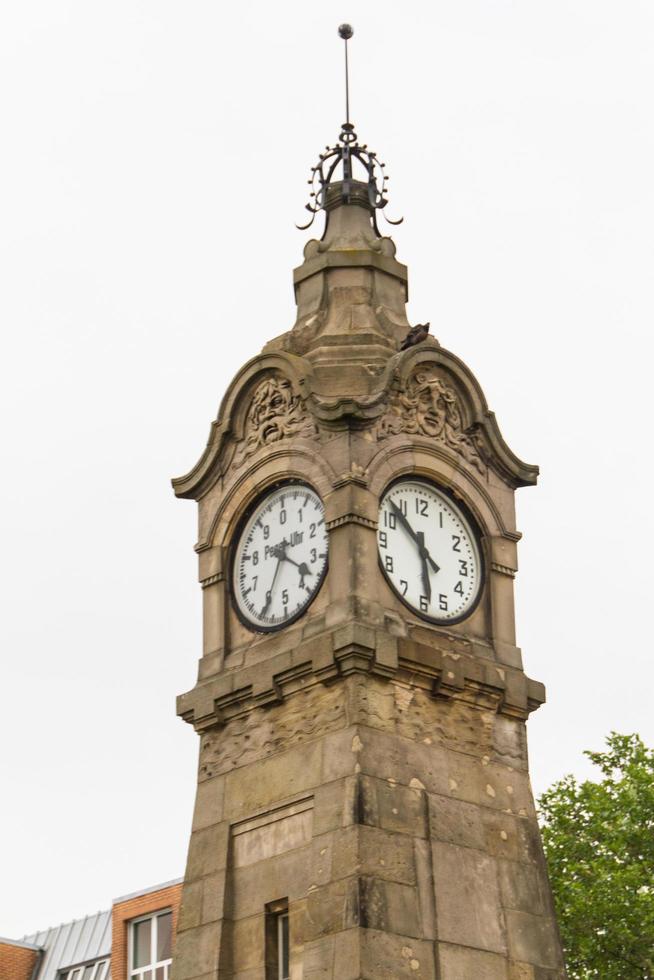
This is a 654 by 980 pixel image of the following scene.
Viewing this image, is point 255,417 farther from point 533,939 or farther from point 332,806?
point 533,939

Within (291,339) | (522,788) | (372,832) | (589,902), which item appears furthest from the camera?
(589,902)

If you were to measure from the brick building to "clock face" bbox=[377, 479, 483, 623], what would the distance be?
12.9 m

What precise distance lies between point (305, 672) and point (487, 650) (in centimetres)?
239

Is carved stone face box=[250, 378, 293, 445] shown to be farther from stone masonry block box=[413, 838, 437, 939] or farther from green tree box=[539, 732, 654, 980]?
green tree box=[539, 732, 654, 980]

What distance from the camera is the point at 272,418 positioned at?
1031 inches

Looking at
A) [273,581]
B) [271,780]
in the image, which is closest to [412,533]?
[273,581]

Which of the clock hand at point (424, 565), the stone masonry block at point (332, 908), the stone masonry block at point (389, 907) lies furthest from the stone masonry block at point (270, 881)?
the clock hand at point (424, 565)

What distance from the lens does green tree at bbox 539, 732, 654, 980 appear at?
37.1 m

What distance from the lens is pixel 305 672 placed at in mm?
24266

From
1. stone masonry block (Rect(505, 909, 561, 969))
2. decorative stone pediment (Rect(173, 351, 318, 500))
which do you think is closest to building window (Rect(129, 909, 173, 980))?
decorative stone pediment (Rect(173, 351, 318, 500))

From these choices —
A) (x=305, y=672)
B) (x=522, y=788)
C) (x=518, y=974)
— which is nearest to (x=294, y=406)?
(x=305, y=672)

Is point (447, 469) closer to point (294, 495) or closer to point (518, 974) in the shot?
point (294, 495)

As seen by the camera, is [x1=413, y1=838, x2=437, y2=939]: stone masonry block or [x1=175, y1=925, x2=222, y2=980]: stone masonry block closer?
[x1=413, y1=838, x2=437, y2=939]: stone masonry block

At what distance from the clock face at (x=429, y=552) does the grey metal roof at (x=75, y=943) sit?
23509 millimetres
